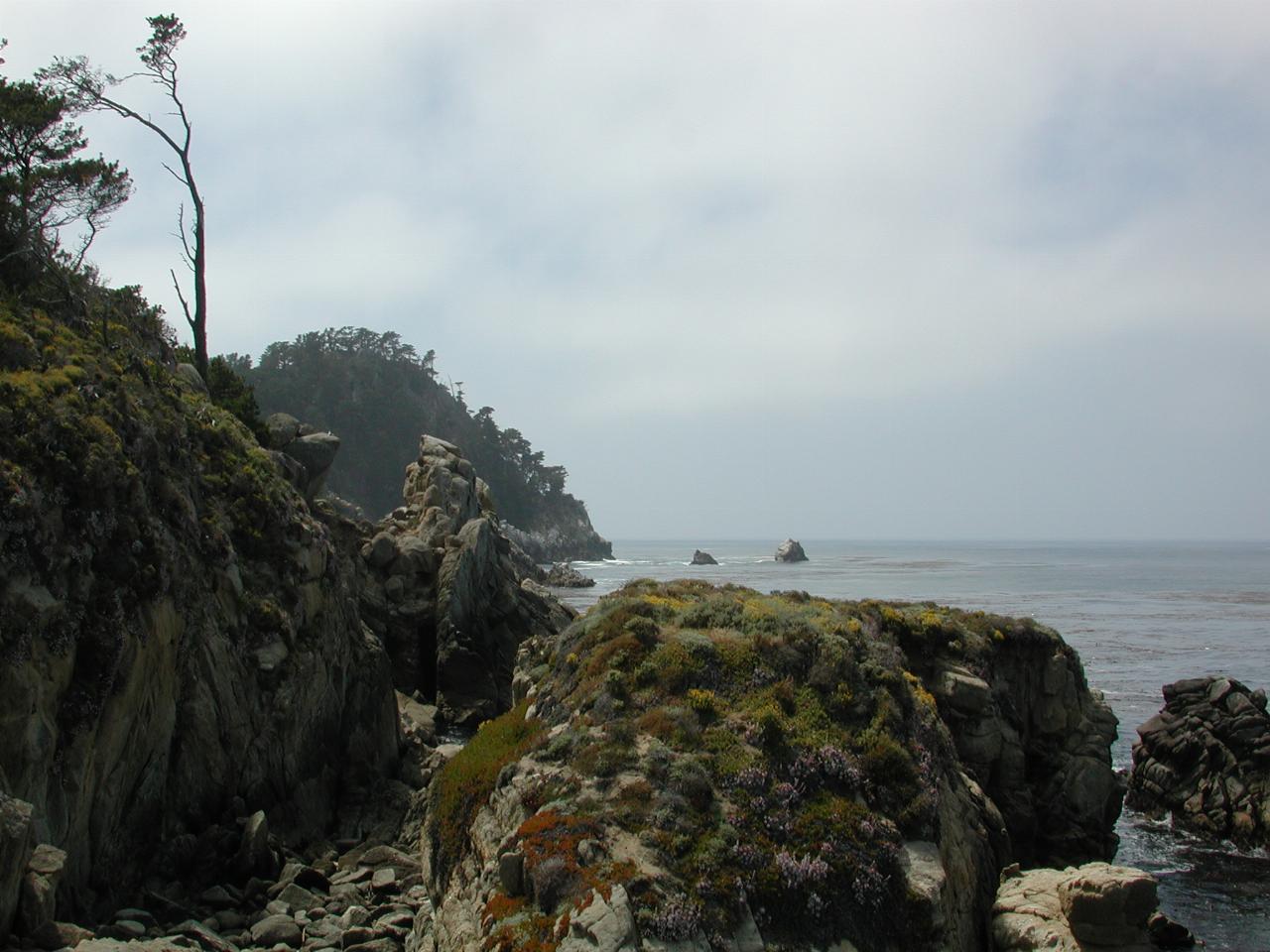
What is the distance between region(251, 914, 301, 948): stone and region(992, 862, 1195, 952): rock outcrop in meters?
12.4

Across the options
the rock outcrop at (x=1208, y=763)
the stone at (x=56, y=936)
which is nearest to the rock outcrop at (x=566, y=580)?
the rock outcrop at (x=1208, y=763)

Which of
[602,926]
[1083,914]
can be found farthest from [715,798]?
[1083,914]

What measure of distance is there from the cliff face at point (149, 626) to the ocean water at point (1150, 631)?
857 inches

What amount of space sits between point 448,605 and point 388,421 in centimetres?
10723

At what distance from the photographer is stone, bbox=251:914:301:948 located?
18000 mm

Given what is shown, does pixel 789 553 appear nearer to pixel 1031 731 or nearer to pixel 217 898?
pixel 1031 731

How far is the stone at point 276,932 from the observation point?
18.0 metres

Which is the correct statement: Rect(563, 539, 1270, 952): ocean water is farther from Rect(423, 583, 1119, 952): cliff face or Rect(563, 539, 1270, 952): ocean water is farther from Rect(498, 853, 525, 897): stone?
Rect(498, 853, 525, 897): stone

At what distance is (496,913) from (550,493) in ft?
496

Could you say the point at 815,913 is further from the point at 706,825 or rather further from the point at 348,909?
the point at 348,909

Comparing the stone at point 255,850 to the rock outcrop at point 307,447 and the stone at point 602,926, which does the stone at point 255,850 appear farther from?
the rock outcrop at point 307,447

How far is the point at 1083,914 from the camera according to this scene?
15398mm

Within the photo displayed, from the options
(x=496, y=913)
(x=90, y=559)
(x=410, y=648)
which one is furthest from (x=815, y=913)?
(x=410, y=648)

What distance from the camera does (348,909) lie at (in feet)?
63.1
